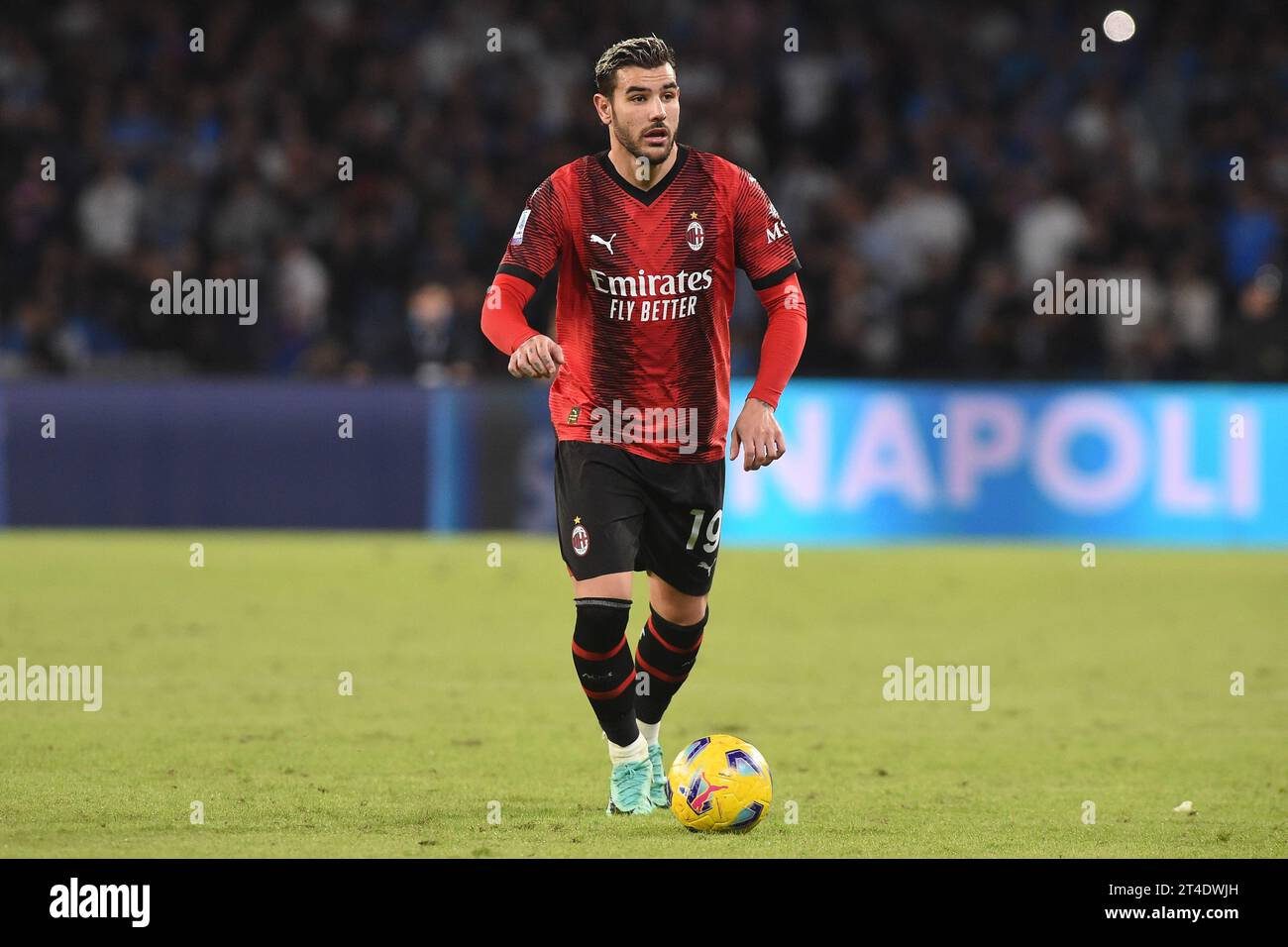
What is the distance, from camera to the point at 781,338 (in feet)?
23.3

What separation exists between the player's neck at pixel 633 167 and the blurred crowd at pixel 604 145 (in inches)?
411

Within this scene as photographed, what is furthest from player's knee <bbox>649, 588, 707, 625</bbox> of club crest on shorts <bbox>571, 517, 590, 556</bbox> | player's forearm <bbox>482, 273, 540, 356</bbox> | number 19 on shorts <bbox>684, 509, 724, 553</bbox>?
player's forearm <bbox>482, 273, 540, 356</bbox>

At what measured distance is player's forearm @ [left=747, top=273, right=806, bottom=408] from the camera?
702 cm

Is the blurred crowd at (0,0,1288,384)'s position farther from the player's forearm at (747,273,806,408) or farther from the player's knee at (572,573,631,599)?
the player's knee at (572,573,631,599)

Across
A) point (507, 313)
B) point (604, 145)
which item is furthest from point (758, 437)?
point (604, 145)

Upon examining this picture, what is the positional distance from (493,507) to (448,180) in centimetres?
462

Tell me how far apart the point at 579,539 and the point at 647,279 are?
3.13 feet

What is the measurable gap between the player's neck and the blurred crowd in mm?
10433

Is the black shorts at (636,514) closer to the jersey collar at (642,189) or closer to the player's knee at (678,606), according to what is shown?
the player's knee at (678,606)

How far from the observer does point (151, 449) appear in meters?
17.1

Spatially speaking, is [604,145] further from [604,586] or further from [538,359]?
[538,359]

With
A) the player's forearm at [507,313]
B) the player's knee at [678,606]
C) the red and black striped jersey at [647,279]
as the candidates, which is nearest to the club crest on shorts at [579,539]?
the red and black striped jersey at [647,279]
